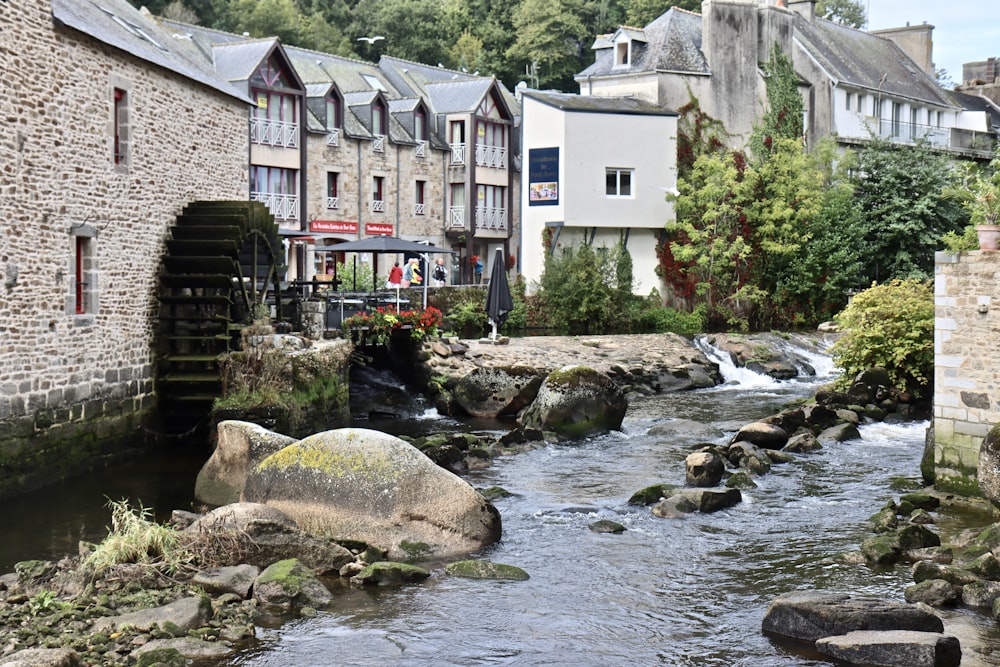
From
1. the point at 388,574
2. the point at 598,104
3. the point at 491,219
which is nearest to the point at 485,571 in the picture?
the point at 388,574

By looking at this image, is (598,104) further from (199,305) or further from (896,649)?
(896,649)

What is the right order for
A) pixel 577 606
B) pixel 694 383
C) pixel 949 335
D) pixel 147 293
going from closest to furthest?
pixel 577 606, pixel 949 335, pixel 147 293, pixel 694 383

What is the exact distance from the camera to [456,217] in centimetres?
4341

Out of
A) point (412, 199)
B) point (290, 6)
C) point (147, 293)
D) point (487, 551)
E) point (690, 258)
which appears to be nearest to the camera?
point (487, 551)

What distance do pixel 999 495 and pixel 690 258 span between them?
23.8 m

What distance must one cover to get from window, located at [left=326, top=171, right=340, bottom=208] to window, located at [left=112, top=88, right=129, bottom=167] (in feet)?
63.6

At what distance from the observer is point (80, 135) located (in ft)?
56.5

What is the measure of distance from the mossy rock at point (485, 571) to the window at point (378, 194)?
2955 centimetres

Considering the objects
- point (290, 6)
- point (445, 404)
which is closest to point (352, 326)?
point (445, 404)

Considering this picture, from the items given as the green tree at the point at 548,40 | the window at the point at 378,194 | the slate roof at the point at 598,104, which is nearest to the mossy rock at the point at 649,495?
the slate roof at the point at 598,104

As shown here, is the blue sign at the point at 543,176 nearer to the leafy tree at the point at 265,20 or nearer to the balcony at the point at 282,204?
the balcony at the point at 282,204

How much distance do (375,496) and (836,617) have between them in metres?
5.04

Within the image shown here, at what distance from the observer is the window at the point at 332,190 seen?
3834 cm

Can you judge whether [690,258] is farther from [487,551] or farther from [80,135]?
[487,551]
